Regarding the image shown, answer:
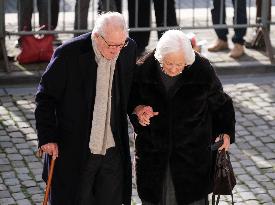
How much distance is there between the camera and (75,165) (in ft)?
17.4

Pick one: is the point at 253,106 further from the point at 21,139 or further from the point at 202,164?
the point at 202,164

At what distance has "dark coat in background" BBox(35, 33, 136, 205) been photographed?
5.10 metres

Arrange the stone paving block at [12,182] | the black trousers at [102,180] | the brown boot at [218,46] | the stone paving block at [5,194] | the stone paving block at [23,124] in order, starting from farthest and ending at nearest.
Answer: the brown boot at [218,46], the stone paving block at [23,124], the stone paving block at [12,182], the stone paving block at [5,194], the black trousers at [102,180]

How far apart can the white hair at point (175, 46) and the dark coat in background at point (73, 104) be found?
0.29 m

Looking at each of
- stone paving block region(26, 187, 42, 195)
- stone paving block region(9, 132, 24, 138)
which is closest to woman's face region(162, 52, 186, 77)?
stone paving block region(26, 187, 42, 195)

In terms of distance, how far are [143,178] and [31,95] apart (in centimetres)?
391

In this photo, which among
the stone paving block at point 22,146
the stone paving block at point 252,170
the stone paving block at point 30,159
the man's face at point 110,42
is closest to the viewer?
the man's face at point 110,42

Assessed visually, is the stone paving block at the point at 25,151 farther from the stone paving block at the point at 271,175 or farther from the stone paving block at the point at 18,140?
the stone paving block at the point at 271,175

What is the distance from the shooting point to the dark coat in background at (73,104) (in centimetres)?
510

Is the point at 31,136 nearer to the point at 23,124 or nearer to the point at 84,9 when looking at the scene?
the point at 23,124

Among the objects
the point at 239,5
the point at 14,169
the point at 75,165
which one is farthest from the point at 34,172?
the point at 239,5

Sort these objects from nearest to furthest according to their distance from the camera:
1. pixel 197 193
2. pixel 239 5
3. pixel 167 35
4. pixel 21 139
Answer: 1. pixel 167 35
2. pixel 197 193
3. pixel 21 139
4. pixel 239 5

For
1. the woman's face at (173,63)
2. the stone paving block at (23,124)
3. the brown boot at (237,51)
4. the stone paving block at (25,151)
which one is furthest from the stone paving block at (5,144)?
the brown boot at (237,51)

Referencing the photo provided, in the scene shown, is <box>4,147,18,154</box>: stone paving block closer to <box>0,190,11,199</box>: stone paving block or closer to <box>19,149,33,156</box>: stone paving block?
<box>19,149,33,156</box>: stone paving block
